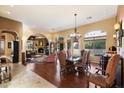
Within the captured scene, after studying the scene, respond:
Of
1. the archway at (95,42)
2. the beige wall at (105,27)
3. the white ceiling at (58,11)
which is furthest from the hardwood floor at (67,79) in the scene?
the archway at (95,42)

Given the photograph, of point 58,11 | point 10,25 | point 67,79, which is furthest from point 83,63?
point 10,25

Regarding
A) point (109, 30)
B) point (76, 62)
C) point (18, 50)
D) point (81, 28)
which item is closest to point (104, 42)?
point (109, 30)

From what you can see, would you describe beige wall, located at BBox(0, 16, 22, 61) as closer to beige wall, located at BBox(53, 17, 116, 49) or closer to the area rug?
beige wall, located at BBox(53, 17, 116, 49)

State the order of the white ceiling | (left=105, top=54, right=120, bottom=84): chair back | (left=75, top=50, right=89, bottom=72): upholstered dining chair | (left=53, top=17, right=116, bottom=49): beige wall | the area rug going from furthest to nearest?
(left=53, top=17, right=116, bottom=49): beige wall, (left=75, top=50, right=89, bottom=72): upholstered dining chair, the white ceiling, the area rug, (left=105, top=54, right=120, bottom=84): chair back

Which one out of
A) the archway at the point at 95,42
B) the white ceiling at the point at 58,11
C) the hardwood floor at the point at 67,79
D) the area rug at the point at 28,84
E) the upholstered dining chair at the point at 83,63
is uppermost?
the white ceiling at the point at 58,11

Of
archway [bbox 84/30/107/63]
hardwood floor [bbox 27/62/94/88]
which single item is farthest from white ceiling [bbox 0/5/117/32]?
hardwood floor [bbox 27/62/94/88]

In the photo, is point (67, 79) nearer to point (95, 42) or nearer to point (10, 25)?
point (95, 42)

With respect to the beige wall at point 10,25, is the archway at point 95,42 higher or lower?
lower

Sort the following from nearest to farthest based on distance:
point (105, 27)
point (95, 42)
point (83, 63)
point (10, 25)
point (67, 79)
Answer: point (67, 79), point (83, 63), point (105, 27), point (10, 25), point (95, 42)

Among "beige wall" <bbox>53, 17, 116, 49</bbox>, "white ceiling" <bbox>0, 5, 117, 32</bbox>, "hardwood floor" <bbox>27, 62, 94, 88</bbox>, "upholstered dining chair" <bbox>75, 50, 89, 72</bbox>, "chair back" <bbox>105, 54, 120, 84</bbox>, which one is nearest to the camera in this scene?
"chair back" <bbox>105, 54, 120, 84</bbox>

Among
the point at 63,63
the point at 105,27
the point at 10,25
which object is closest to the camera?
the point at 63,63

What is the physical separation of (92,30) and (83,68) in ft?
14.9

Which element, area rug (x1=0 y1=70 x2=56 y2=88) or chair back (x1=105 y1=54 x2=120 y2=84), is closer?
chair back (x1=105 y1=54 x2=120 y2=84)

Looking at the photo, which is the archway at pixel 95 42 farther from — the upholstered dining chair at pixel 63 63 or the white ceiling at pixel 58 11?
the upholstered dining chair at pixel 63 63
